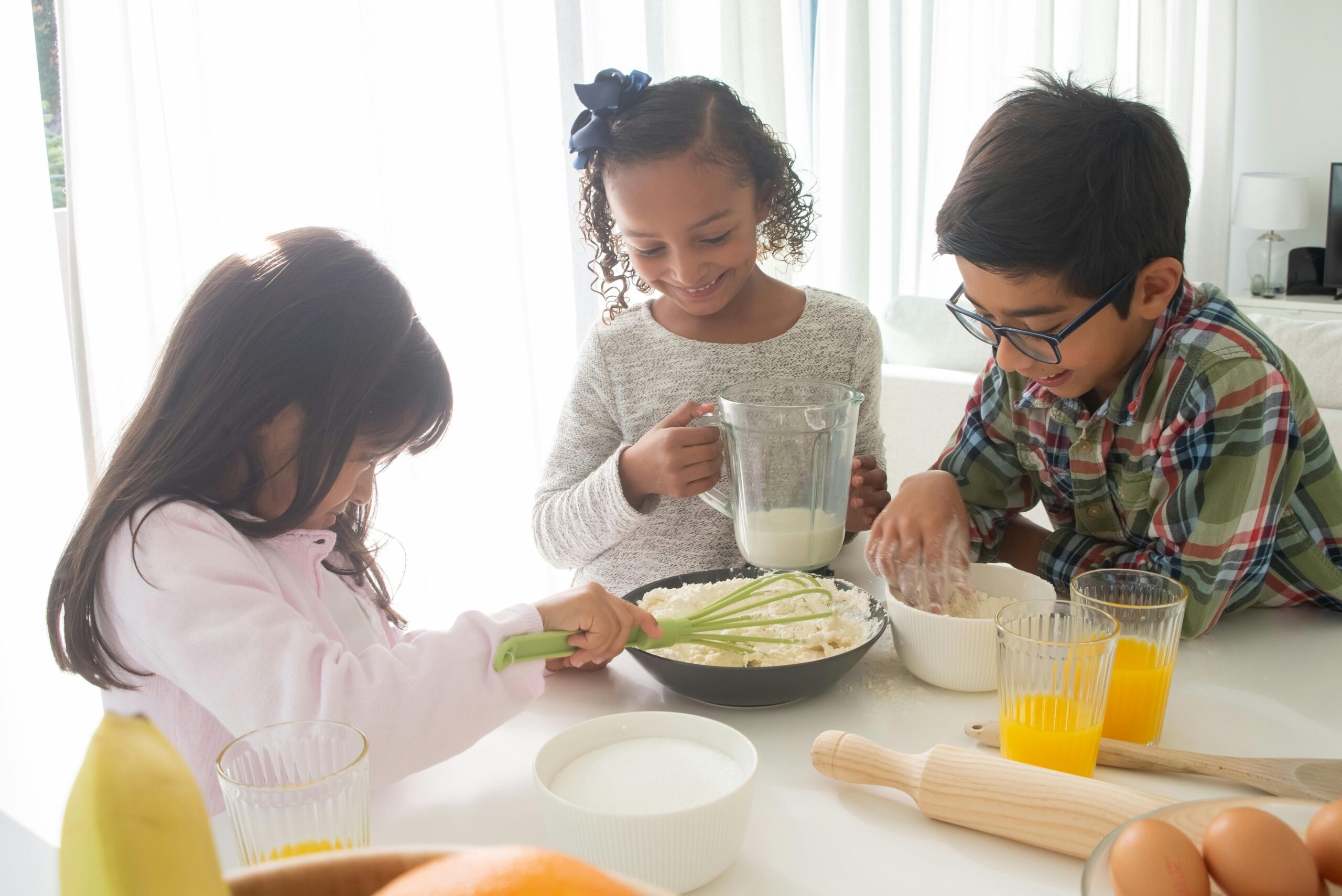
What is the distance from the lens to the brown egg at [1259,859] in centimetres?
52

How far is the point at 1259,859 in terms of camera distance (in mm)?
520

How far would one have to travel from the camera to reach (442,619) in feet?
7.24

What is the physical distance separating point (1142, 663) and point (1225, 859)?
1.08 feet

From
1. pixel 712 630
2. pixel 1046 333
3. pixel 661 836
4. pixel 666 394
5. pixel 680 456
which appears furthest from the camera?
pixel 666 394

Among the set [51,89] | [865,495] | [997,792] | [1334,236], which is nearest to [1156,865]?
[997,792]

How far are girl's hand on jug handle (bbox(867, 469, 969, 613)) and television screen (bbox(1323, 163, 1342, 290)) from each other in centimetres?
468

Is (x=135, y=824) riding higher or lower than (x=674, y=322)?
higher

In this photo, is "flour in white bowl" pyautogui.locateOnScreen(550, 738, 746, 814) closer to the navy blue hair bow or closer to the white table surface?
the white table surface

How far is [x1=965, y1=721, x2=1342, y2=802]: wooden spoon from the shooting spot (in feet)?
2.40

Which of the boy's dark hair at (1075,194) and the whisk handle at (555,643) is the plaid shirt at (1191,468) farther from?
the whisk handle at (555,643)

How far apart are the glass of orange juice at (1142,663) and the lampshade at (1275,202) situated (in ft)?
16.0

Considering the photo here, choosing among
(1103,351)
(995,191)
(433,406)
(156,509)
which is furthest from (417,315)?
(1103,351)

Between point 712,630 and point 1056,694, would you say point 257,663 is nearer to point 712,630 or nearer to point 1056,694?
point 712,630

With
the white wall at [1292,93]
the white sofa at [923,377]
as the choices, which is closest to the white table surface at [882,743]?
the white sofa at [923,377]
